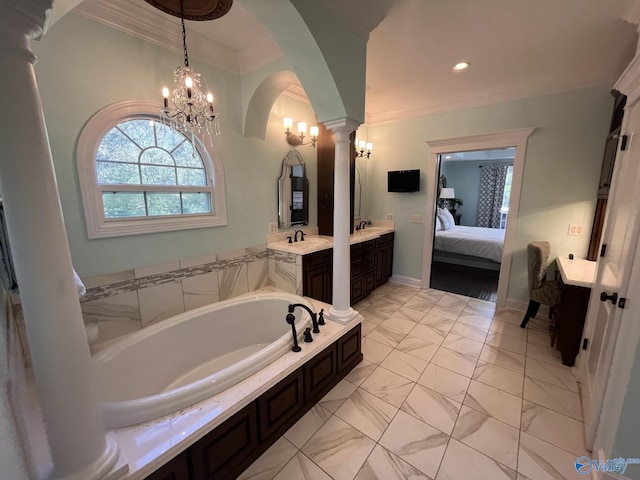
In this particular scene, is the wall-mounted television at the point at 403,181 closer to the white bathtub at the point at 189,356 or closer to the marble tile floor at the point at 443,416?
the marble tile floor at the point at 443,416

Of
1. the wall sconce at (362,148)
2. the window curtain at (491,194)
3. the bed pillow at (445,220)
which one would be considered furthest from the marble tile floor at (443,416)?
the window curtain at (491,194)

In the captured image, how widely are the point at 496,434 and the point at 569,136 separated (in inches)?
116

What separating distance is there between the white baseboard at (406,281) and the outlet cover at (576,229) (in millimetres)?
1785

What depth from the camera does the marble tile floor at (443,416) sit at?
140cm

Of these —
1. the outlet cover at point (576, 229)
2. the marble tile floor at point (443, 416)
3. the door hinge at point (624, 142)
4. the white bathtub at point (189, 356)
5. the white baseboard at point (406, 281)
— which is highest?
the door hinge at point (624, 142)

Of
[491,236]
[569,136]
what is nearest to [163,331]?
[569,136]

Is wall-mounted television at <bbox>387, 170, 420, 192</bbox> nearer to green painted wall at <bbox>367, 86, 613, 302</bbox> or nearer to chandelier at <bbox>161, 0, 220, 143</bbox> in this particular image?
green painted wall at <bbox>367, 86, 613, 302</bbox>

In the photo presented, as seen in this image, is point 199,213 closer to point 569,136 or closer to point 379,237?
point 379,237

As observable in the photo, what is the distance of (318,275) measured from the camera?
277 centimetres

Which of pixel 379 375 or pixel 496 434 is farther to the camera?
pixel 379 375

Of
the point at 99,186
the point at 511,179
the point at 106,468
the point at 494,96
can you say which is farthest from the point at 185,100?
the point at 511,179

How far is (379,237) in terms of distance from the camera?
3.69 m

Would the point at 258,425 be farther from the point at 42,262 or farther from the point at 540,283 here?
the point at 540,283

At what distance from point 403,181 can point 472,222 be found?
4.89 meters
